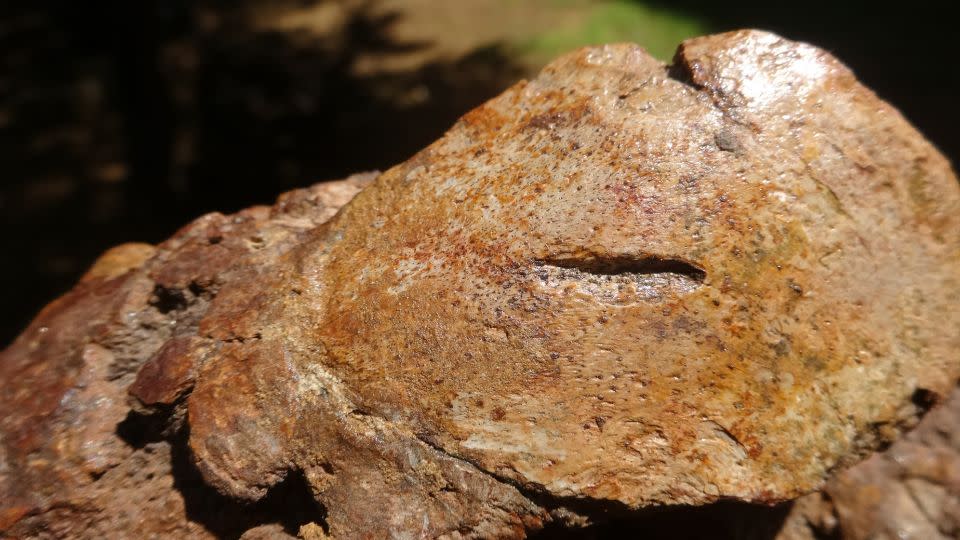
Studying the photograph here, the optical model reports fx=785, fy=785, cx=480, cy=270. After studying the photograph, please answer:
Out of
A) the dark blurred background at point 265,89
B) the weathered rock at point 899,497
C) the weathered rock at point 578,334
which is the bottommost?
the weathered rock at point 899,497

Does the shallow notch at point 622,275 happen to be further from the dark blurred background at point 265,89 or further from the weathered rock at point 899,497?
the dark blurred background at point 265,89

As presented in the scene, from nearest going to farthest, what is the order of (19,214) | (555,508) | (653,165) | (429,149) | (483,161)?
(555,508) < (653,165) < (483,161) < (429,149) < (19,214)

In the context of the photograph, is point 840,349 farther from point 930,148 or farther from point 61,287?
point 61,287

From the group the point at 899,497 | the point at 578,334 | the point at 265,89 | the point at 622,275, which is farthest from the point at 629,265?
the point at 265,89

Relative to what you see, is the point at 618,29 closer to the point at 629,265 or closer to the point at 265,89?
the point at 265,89

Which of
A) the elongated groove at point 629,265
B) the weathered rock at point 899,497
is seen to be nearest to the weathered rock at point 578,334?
the elongated groove at point 629,265

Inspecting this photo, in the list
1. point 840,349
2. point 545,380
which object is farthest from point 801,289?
point 545,380
